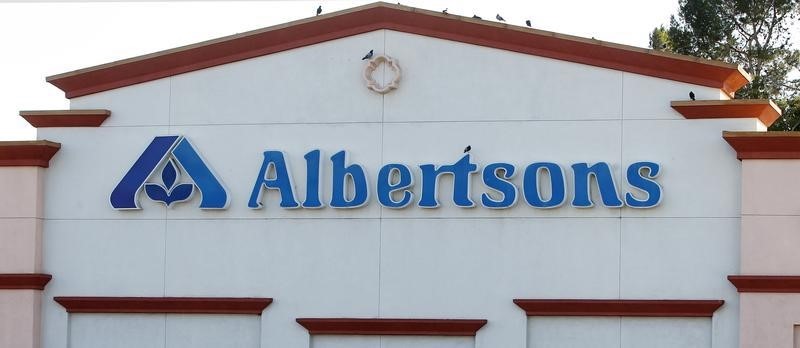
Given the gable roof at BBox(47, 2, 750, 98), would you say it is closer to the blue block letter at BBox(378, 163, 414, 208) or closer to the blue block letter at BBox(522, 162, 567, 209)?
the blue block letter at BBox(522, 162, 567, 209)

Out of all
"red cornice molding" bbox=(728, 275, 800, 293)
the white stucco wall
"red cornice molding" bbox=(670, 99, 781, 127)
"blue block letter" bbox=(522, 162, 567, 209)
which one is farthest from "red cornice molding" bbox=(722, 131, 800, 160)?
"blue block letter" bbox=(522, 162, 567, 209)

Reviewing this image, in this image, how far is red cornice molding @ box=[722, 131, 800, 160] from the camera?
897 inches

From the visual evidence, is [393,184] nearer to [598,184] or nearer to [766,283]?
[598,184]

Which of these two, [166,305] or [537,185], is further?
[166,305]

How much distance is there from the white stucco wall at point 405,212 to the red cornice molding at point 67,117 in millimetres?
192

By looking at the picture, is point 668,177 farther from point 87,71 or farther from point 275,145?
point 87,71

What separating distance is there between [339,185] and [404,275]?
1.91 m

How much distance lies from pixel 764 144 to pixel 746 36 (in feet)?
116

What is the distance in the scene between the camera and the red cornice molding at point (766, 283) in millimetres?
22625

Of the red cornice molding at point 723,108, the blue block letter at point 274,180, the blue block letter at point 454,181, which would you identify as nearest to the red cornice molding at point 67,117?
the blue block letter at point 274,180

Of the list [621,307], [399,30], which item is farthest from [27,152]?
[621,307]

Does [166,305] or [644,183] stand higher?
[644,183]

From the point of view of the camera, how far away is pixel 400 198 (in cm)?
2428

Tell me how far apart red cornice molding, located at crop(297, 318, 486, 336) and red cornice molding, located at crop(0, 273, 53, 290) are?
15.4 ft
